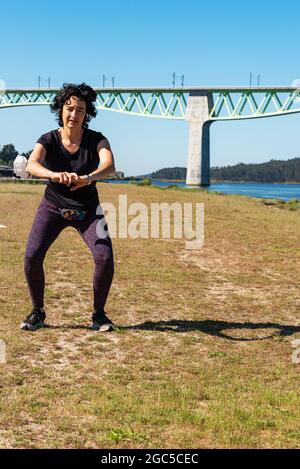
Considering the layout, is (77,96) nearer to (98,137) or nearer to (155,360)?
(98,137)

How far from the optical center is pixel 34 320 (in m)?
5.22

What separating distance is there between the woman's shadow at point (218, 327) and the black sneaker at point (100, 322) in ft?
0.44

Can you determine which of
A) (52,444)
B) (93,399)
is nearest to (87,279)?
(93,399)

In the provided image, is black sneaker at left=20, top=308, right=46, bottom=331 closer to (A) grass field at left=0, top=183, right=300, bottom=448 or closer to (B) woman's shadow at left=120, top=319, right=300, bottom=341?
(A) grass field at left=0, top=183, right=300, bottom=448

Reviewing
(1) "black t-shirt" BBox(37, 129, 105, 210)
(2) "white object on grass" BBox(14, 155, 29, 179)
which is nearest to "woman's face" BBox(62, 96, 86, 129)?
(1) "black t-shirt" BBox(37, 129, 105, 210)

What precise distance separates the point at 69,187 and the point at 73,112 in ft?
2.25

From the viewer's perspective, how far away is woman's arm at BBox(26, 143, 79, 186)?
15.2 feet

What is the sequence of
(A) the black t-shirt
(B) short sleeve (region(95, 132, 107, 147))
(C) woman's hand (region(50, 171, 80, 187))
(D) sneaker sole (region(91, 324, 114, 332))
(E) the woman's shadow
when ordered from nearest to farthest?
(C) woman's hand (region(50, 171, 80, 187))
(A) the black t-shirt
(B) short sleeve (region(95, 132, 107, 147))
(D) sneaker sole (region(91, 324, 114, 332))
(E) the woman's shadow

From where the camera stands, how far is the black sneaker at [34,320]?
203 inches

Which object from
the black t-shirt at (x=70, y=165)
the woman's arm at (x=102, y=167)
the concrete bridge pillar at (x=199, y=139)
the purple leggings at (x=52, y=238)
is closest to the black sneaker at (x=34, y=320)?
the purple leggings at (x=52, y=238)

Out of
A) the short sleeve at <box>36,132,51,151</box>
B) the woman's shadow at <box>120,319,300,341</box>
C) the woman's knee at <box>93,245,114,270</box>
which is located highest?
the short sleeve at <box>36,132,51,151</box>

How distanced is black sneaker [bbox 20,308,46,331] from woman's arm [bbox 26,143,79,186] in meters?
1.28
